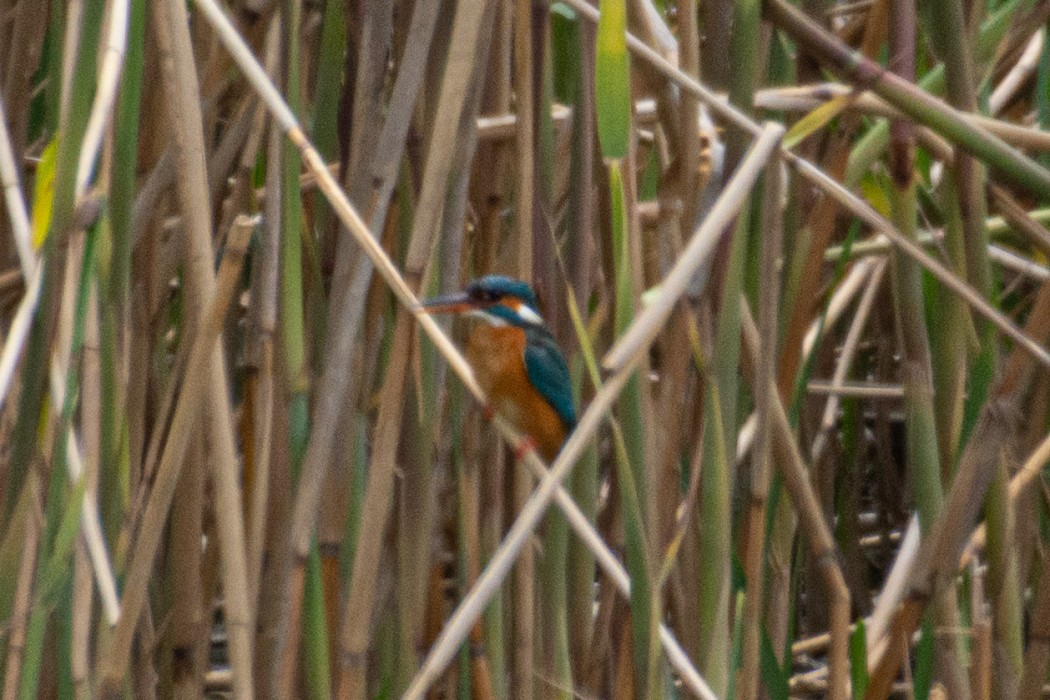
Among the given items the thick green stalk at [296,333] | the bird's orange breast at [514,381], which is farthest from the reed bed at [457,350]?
the bird's orange breast at [514,381]

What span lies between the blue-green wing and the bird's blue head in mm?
58

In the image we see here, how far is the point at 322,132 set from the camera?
1.76 m

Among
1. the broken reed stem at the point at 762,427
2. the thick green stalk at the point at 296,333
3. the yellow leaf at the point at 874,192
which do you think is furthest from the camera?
the yellow leaf at the point at 874,192

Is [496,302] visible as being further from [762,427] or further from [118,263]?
[118,263]

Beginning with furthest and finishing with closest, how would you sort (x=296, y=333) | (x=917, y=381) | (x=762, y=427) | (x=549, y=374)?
(x=549, y=374)
(x=917, y=381)
(x=762, y=427)
(x=296, y=333)

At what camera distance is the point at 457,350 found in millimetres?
1878

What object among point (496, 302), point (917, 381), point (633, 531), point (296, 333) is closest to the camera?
point (633, 531)

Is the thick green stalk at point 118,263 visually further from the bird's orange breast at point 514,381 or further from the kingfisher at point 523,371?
the bird's orange breast at point 514,381

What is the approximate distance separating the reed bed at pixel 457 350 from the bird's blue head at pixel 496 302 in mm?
37

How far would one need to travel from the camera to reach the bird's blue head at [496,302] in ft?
5.99

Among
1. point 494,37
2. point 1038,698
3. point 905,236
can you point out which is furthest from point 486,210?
point 1038,698

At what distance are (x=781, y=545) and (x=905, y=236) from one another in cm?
54

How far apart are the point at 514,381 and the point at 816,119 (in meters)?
0.76

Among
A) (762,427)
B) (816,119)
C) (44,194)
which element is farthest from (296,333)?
(816,119)
